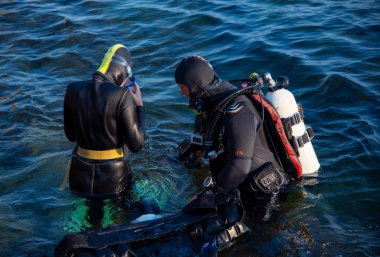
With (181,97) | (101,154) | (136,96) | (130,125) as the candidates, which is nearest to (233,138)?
(130,125)

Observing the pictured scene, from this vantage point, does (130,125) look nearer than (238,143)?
No

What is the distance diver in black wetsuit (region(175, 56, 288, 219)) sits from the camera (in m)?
4.47

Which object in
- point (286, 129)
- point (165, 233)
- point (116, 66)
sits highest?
point (116, 66)

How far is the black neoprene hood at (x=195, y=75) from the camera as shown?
4.75 metres

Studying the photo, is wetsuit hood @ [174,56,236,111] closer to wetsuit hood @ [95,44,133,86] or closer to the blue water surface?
wetsuit hood @ [95,44,133,86]

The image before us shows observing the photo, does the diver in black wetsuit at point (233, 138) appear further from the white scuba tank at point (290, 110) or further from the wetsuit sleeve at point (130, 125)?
the wetsuit sleeve at point (130, 125)

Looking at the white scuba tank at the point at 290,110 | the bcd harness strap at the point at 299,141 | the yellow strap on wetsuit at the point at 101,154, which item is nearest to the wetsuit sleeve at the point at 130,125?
the yellow strap on wetsuit at the point at 101,154

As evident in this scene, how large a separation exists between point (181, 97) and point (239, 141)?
409cm

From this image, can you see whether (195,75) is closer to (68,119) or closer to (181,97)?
(68,119)

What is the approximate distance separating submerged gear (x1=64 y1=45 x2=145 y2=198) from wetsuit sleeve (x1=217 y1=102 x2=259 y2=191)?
0.90m

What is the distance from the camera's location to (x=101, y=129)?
469 cm

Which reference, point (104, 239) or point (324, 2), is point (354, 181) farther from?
point (324, 2)

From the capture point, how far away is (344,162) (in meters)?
6.28

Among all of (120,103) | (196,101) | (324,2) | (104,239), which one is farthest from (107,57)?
Result: (324,2)
